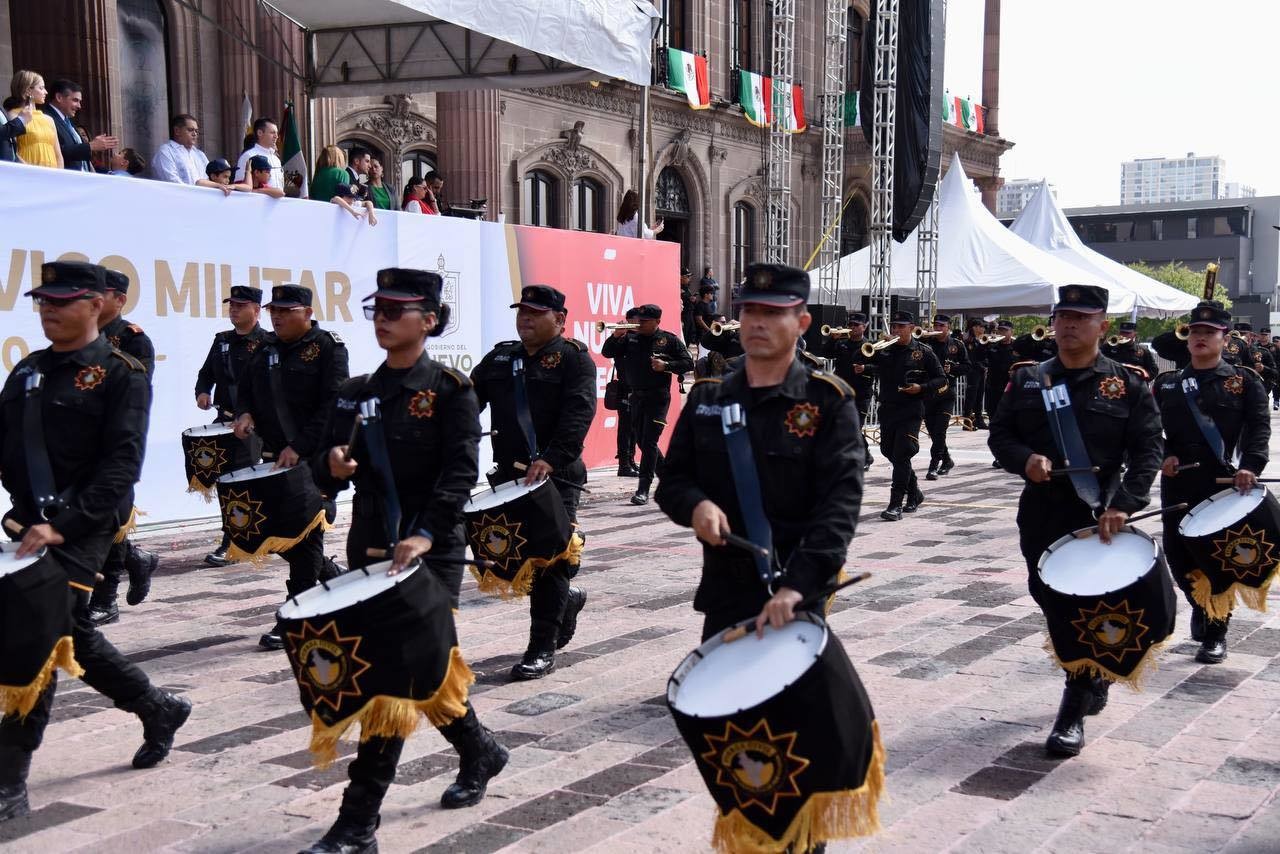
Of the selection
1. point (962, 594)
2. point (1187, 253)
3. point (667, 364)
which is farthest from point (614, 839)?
point (1187, 253)

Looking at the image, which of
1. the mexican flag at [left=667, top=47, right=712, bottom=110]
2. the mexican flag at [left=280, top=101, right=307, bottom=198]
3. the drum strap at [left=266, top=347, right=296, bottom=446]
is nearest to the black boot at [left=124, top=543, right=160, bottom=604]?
the drum strap at [left=266, top=347, right=296, bottom=446]

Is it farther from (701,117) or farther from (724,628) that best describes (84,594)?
(701,117)

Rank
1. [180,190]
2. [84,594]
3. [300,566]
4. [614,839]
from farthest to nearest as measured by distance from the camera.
→ 1. [180,190]
2. [300,566]
3. [84,594]
4. [614,839]

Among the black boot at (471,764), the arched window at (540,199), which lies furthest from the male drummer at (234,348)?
the arched window at (540,199)

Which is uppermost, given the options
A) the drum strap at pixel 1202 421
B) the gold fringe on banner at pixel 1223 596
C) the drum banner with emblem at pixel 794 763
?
the drum strap at pixel 1202 421

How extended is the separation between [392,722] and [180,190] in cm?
791

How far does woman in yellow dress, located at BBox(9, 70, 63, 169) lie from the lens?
34.2 feet

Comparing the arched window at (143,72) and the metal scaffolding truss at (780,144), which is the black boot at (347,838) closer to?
the arched window at (143,72)

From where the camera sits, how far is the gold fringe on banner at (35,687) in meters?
4.53

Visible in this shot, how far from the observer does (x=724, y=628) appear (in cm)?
404

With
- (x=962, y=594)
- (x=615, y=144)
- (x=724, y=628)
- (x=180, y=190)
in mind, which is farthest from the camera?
(x=615, y=144)

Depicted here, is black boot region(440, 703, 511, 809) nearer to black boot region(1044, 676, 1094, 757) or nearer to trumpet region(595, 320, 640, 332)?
black boot region(1044, 676, 1094, 757)

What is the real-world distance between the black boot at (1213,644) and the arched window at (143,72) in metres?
15.6

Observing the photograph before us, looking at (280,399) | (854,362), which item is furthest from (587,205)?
(280,399)
